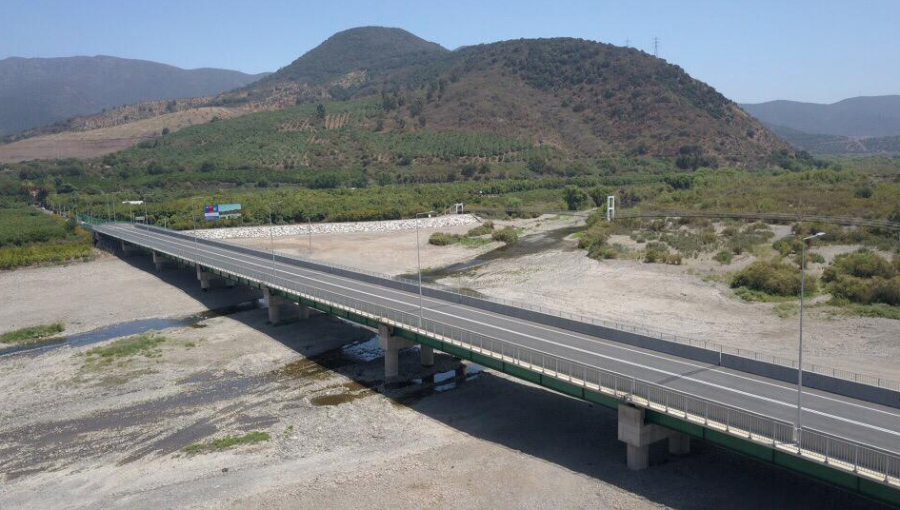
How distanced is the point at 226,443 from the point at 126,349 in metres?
17.4

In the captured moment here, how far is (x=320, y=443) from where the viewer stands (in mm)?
26266

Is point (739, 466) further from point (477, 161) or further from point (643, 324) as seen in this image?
point (477, 161)

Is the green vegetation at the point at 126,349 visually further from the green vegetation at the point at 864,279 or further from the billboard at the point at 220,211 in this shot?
the billboard at the point at 220,211

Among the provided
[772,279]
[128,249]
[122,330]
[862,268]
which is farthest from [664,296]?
[128,249]

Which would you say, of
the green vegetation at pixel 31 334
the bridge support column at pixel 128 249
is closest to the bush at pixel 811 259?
the green vegetation at pixel 31 334

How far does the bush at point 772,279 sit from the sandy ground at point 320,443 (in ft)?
71.8

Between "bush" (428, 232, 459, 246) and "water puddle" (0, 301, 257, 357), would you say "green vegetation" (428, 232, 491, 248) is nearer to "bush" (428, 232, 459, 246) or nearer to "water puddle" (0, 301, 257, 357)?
"bush" (428, 232, 459, 246)

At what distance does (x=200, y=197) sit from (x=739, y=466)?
109 metres

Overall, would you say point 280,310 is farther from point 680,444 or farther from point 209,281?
point 680,444

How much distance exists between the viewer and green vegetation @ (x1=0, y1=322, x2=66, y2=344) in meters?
44.2

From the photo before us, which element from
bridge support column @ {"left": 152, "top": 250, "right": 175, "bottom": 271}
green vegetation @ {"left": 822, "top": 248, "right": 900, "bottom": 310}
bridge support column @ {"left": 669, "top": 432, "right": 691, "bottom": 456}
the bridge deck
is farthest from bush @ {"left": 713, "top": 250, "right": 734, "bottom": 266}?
bridge support column @ {"left": 152, "top": 250, "right": 175, "bottom": 271}

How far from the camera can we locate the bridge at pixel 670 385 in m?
18.1

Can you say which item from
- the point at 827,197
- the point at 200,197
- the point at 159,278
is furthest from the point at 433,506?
the point at 200,197

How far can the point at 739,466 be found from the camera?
2311cm
